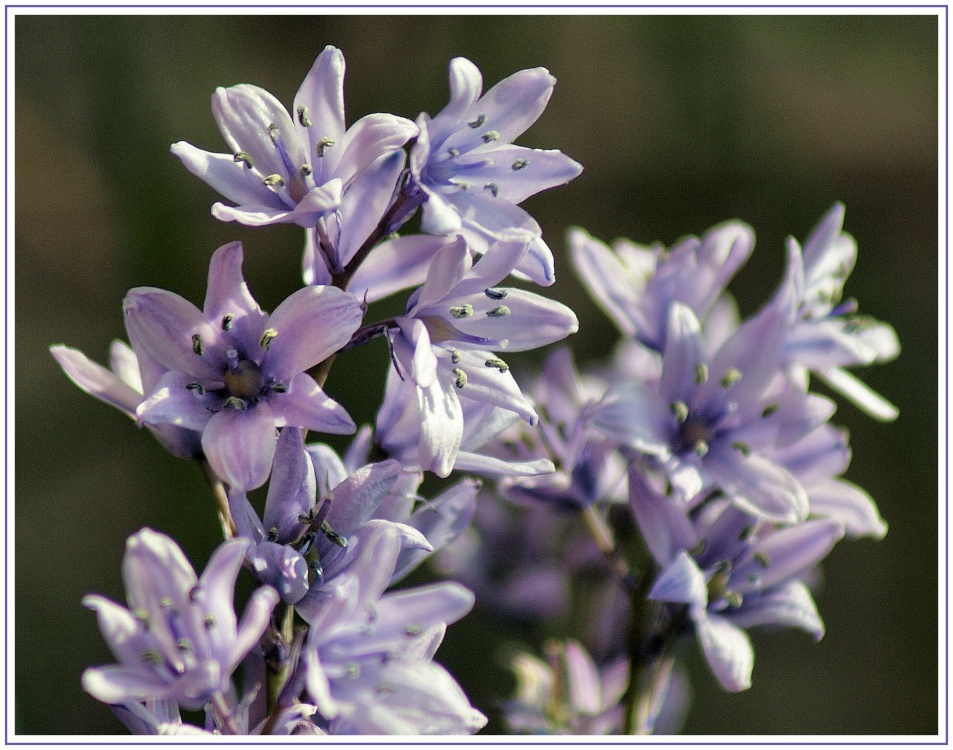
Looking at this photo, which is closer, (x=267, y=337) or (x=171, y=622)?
(x=171, y=622)

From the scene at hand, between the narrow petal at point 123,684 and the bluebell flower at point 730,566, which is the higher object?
the narrow petal at point 123,684

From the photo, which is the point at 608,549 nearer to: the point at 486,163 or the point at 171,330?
the point at 486,163

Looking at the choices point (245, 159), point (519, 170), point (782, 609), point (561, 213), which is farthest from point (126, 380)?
point (561, 213)

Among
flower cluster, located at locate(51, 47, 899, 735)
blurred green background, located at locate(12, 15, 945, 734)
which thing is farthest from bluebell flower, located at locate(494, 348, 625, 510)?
blurred green background, located at locate(12, 15, 945, 734)

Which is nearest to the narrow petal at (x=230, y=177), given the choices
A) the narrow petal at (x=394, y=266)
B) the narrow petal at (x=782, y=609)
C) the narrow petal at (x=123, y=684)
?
the narrow petal at (x=394, y=266)

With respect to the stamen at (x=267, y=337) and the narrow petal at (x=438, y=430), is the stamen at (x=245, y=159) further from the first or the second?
the narrow petal at (x=438, y=430)
